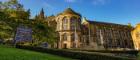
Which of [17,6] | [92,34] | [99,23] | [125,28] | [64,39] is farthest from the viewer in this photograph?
[125,28]

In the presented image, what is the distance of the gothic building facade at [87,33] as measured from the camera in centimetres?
7412

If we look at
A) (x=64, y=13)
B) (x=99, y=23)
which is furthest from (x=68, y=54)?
(x=99, y=23)

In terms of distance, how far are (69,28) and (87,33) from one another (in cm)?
842

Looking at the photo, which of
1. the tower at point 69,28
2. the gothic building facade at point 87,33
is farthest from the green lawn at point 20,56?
the tower at point 69,28

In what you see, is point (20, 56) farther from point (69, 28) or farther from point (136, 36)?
point (136, 36)

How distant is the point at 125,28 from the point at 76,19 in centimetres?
2911

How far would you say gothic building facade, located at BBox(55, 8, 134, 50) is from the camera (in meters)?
74.1

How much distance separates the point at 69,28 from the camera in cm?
7556

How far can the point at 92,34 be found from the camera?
81.0 metres

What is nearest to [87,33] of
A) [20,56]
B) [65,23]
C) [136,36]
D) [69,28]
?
[69,28]

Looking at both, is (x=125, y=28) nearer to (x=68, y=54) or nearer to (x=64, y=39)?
(x=64, y=39)

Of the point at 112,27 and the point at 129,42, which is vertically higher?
the point at 112,27

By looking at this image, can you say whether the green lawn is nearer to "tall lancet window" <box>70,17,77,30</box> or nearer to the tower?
the tower

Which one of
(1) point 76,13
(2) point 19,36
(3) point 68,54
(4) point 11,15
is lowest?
(3) point 68,54
